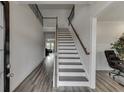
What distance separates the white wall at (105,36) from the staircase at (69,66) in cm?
139

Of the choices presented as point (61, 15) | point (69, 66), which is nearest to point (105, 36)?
point (69, 66)

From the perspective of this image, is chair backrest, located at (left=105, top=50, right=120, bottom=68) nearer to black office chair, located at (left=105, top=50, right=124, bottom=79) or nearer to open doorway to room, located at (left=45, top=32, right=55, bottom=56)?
black office chair, located at (left=105, top=50, right=124, bottom=79)

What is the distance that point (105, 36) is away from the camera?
24.0 feet

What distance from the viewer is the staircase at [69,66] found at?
456 centimetres

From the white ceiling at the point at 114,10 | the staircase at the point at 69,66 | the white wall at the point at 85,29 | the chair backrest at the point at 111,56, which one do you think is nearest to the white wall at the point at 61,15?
the staircase at the point at 69,66

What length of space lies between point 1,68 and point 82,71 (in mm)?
3356

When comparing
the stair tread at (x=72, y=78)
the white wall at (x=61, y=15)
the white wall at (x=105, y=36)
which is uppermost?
the white wall at (x=61, y=15)

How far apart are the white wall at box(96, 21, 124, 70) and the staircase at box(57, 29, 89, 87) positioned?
1385 millimetres

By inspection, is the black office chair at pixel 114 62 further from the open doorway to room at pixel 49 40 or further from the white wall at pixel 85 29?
the open doorway to room at pixel 49 40

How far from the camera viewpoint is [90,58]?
14.9 ft

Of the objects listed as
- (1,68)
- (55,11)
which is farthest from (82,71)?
(55,11)

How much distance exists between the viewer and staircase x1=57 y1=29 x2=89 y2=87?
4.56 metres

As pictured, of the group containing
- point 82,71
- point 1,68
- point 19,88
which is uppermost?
point 1,68

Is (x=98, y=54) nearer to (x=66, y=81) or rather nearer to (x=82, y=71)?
(x=82, y=71)
